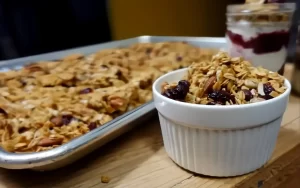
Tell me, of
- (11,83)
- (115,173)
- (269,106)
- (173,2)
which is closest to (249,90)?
(269,106)

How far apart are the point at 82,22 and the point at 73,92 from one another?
0.51 m

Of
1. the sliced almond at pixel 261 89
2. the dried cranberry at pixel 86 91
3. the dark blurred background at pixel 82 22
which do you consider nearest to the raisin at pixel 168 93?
the sliced almond at pixel 261 89

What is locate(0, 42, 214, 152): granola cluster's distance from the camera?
484 mm

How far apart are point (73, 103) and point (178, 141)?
0.21 meters

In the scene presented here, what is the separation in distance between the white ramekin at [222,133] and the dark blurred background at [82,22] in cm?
62

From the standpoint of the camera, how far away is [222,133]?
1.31 feet

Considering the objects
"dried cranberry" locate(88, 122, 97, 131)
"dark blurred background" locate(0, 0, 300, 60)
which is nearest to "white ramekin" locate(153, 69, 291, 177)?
"dried cranberry" locate(88, 122, 97, 131)

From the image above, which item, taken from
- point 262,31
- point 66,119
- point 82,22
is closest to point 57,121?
point 66,119

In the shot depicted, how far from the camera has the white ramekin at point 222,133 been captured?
0.39m

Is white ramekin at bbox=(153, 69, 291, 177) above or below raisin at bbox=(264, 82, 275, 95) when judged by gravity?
below

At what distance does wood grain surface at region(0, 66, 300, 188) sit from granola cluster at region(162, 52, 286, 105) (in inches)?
3.8

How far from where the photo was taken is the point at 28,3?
95 centimetres

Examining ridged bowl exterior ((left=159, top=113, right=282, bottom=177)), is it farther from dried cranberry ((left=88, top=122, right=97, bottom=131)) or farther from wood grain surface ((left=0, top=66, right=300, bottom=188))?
dried cranberry ((left=88, top=122, right=97, bottom=131))

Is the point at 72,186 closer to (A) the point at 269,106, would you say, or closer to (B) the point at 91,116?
(B) the point at 91,116
